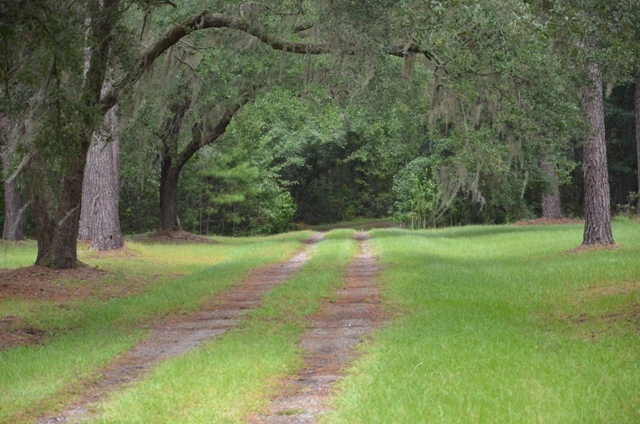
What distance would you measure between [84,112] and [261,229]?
31.1 meters

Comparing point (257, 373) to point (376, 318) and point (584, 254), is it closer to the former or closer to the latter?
point (376, 318)

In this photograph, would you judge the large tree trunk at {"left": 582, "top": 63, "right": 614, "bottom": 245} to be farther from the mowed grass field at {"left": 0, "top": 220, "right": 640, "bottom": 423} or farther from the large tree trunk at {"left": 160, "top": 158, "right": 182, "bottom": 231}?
the large tree trunk at {"left": 160, "top": 158, "right": 182, "bottom": 231}

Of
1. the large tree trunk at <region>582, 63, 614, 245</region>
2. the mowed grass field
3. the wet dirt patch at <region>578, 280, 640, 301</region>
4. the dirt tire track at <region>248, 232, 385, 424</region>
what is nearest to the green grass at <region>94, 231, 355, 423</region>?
the mowed grass field

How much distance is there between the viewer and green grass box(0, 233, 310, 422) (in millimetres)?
6711

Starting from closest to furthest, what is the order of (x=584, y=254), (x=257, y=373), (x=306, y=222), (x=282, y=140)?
(x=257, y=373) < (x=584, y=254) < (x=282, y=140) < (x=306, y=222)

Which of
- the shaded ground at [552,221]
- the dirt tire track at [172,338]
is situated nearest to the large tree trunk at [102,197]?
the dirt tire track at [172,338]

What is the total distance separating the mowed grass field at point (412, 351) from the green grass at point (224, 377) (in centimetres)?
2

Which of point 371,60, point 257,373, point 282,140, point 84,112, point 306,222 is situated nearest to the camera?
point 257,373

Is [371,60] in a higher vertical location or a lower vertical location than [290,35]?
lower

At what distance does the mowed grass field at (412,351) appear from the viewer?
18.9 ft

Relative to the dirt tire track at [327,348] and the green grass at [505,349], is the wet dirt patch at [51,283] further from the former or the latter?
the green grass at [505,349]

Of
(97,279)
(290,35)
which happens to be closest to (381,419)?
(97,279)

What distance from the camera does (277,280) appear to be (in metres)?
15.3

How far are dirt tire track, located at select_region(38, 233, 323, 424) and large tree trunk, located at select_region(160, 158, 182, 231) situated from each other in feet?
47.4
